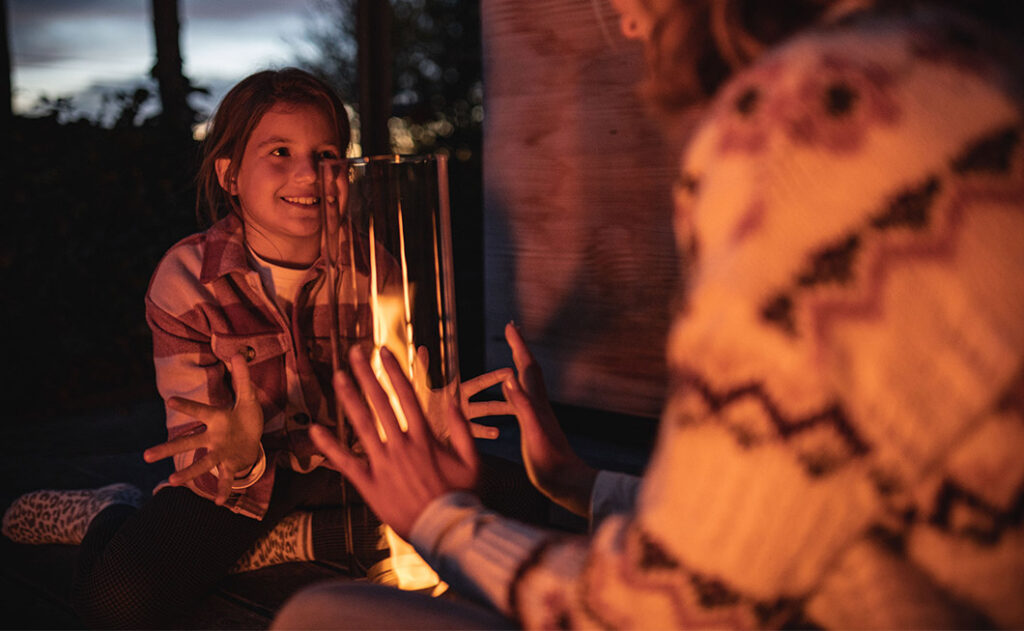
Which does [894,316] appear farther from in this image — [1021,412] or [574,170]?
[574,170]

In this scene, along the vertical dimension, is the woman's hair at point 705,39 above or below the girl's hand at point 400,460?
above

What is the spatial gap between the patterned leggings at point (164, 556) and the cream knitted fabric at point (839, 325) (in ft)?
4.08

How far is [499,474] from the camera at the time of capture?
6.96 ft

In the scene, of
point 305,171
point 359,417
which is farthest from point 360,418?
point 305,171

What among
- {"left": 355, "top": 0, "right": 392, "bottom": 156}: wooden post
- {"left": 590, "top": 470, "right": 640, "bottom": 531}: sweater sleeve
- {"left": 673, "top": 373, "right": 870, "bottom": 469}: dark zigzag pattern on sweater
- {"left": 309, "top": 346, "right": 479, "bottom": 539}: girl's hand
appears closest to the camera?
{"left": 673, "top": 373, "right": 870, "bottom": 469}: dark zigzag pattern on sweater

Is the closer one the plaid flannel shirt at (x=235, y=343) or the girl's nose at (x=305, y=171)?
the plaid flannel shirt at (x=235, y=343)

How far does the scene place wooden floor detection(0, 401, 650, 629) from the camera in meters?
1.95

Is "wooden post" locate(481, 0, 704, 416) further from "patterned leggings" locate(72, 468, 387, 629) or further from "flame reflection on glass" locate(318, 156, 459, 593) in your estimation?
"flame reflection on glass" locate(318, 156, 459, 593)

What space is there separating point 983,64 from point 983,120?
0.05 metres

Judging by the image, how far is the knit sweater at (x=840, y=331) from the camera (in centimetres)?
58

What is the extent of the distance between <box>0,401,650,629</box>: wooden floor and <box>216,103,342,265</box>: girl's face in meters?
0.84

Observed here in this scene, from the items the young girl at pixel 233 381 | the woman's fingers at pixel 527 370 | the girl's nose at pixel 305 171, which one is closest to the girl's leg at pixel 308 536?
the young girl at pixel 233 381

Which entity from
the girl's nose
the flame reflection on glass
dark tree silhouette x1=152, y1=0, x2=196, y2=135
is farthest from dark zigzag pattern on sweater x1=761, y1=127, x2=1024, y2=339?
dark tree silhouette x1=152, y1=0, x2=196, y2=135

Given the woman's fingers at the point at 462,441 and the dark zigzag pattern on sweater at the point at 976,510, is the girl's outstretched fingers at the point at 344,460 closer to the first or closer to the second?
the woman's fingers at the point at 462,441
